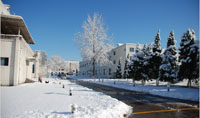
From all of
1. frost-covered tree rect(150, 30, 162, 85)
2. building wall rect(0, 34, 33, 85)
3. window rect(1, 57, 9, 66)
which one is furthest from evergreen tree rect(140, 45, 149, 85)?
window rect(1, 57, 9, 66)

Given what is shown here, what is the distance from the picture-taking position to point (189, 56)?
17.9 metres

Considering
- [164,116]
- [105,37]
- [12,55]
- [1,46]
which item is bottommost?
[164,116]

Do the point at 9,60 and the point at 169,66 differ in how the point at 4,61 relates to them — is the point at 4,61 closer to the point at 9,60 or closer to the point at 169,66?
the point at 9,60

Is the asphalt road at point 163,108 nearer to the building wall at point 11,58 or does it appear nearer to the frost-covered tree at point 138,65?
the building wall at point 11,58

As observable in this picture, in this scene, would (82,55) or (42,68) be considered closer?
(82,55)

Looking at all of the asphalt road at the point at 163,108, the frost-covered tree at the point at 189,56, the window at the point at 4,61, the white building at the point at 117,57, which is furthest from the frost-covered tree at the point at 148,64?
the window at the point at 4,61

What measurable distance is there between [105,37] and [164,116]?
28.7 metres

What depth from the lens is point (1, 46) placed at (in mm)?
14570

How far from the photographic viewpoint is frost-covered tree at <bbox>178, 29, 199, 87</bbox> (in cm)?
1703

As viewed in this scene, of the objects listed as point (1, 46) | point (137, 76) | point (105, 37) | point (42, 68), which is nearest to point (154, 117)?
point (1, 46)

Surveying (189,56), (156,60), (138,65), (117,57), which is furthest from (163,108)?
(117,57)

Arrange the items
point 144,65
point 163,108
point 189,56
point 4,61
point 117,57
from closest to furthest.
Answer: point 163,108 → point 4,61 → point 189,56 → point 144,65 → point 117,57

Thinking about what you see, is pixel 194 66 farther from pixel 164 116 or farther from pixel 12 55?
pixel 12 55

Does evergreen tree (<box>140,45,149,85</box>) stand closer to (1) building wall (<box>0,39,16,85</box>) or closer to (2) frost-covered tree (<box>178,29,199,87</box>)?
(2) frost-covered tree (<box>178,29,199,87</box>)
